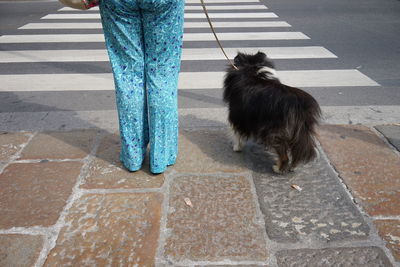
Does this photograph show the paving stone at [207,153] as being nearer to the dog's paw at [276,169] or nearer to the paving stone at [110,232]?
the dog's paw at [276,169]

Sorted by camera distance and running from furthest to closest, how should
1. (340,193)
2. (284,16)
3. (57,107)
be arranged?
(284,16), (57,107), (340,193)

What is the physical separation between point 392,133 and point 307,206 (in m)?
1.59

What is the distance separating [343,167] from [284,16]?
6.80m

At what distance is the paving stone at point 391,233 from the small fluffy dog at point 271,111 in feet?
2.16

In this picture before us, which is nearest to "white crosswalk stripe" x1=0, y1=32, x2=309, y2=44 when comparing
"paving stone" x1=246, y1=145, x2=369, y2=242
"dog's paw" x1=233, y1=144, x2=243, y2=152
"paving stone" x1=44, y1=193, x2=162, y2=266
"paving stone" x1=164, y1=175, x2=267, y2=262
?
"dog's paw" x1=233, y1=144, x2=243, y2=152

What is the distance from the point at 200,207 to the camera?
2.42 m

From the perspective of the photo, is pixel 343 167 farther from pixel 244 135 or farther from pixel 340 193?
pixel 244 135

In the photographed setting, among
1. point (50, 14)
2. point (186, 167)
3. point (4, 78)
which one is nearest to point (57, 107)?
point (4, 78)

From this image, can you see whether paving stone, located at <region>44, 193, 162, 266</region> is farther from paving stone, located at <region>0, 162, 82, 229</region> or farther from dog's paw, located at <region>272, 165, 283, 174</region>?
dog's paw, located at <region>272, 165, 283, 174</region>

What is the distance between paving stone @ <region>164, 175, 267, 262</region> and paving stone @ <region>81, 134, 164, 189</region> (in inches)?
8.1

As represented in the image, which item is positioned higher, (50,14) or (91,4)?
(91,4)

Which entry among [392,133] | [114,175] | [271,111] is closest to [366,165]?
[392,133]

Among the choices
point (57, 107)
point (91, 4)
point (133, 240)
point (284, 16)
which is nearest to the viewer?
point (133, 240)

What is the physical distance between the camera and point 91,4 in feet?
7.77
